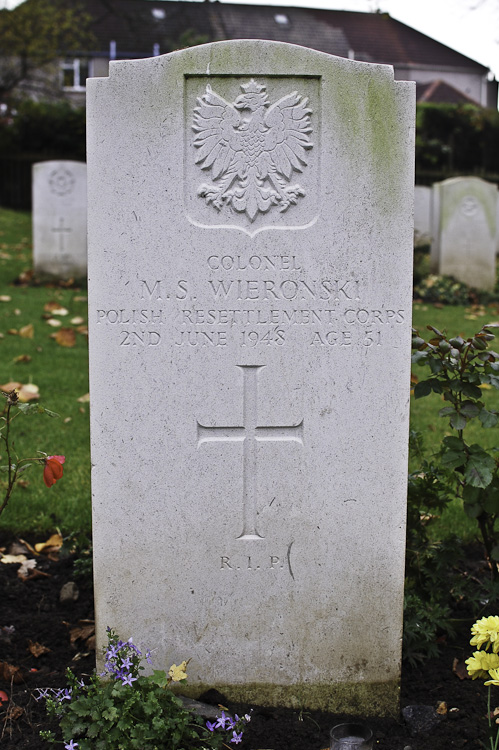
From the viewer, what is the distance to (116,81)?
7.98ft

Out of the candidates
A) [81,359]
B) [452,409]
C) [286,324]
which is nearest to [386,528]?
[452,409]

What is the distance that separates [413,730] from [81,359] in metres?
4.64

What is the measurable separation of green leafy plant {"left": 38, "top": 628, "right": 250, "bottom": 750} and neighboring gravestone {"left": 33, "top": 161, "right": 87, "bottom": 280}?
356 inches

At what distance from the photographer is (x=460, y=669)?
112 inches

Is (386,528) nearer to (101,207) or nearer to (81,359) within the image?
(101,207)

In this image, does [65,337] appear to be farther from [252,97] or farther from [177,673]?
[177,673]

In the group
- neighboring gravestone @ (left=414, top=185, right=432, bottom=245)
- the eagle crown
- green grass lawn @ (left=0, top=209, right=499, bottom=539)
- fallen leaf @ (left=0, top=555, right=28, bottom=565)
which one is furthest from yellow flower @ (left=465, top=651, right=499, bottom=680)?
neighboring gravestone @ (left=414, top=185, right=432, bottom=245)

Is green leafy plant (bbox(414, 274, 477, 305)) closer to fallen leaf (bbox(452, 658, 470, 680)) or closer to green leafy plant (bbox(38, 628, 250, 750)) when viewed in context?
fallen leaf (bbox(452, 658, 470, 680))

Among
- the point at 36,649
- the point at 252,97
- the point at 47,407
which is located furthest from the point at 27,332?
the point at 252,97

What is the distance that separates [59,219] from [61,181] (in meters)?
0.52

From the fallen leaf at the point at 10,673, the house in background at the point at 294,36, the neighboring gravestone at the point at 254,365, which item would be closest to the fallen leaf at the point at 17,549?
the fallen leaf at the point at 10,673

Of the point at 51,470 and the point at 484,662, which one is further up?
the point at 51,470

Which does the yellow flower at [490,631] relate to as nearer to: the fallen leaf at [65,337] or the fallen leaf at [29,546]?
the fallen leaf at [29,546]

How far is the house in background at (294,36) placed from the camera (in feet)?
94.2
